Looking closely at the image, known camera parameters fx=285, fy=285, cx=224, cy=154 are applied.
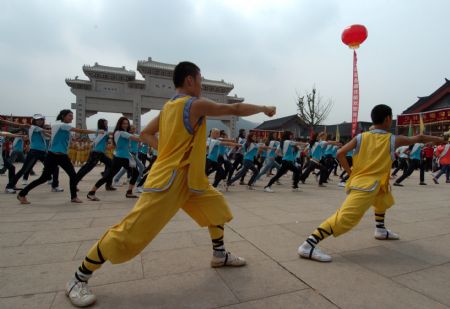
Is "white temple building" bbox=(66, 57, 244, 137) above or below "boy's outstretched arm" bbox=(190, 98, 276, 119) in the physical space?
above

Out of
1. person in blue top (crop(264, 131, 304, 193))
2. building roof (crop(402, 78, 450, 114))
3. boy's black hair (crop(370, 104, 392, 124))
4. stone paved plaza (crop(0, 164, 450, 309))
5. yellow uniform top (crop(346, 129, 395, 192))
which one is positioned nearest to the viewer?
stone paved plaza (crop(0, 164, 450, 309))

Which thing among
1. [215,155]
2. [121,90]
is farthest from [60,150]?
[121,90]

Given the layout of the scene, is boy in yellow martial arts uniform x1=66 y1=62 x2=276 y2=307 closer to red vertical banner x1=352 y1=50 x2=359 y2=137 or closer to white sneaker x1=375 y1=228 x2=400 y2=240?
white sneaker x1=375 y1=228 x2=400 y2=240

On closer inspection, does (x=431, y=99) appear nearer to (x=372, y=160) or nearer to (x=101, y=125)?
(x=372, y=160)

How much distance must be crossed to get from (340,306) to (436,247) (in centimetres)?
205

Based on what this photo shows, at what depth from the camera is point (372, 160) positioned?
310cm

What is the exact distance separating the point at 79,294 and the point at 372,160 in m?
2.98

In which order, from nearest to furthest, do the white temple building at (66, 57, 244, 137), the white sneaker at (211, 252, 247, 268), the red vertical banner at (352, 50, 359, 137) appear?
the white sneaker at (211, 252, 247, 268)
the red vertical banner at (352, 50, 359, 137)
the white temple building at (66, 57, 244, 137)

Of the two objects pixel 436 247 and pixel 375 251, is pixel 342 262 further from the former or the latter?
pixel 436 247

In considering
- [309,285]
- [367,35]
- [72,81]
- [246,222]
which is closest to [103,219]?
[246,222]

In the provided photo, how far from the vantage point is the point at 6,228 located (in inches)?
149

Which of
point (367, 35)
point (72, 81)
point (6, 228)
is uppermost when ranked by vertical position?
point (72, 81)

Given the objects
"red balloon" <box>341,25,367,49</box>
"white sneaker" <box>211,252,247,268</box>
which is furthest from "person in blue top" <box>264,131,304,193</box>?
"white sneaker" <box>211,252,247,268</box>

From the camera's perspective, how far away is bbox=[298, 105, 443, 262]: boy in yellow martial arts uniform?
280cm
